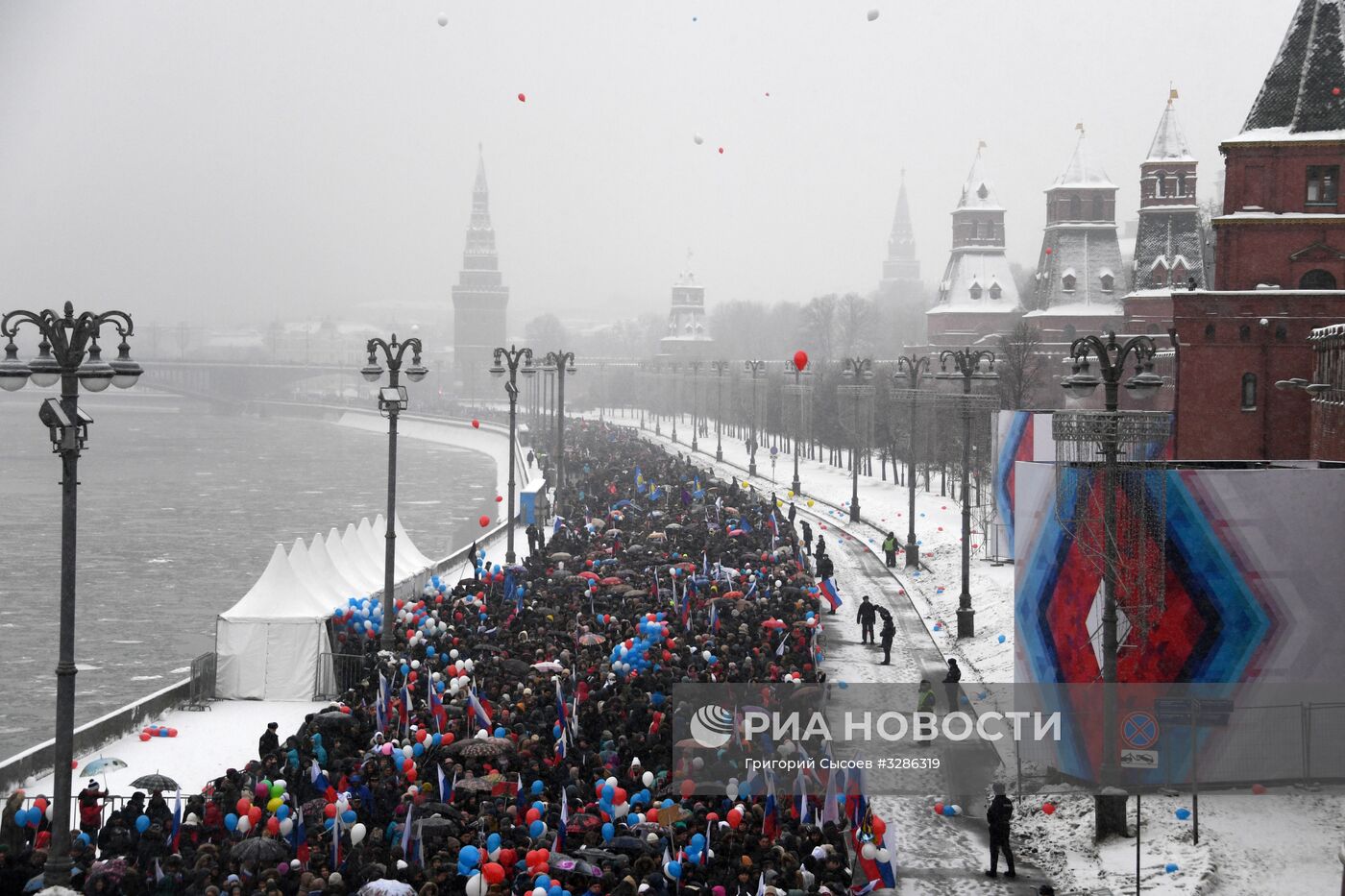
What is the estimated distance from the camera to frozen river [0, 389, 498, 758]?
30375 mm

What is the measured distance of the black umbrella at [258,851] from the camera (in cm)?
1204

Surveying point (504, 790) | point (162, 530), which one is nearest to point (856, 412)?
point (162, 530)

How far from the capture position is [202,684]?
72.0ft

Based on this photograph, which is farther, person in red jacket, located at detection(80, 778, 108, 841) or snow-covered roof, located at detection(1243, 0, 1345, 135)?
snow-covered roof, located at detection(1243, 0, 1345, 135)

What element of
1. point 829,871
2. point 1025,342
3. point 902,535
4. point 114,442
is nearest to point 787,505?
point 902,535

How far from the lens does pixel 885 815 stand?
16.5 metres

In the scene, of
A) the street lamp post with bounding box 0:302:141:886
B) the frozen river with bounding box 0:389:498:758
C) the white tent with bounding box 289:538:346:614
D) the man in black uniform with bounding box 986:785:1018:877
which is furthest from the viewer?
the frozen river with bounding box 0:389:498:758

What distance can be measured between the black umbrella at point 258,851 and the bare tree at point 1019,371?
44048mm

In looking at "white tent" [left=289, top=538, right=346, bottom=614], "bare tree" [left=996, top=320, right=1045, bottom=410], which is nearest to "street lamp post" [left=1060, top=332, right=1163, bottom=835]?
"white tent" [left=289, top=538, right=346, bottom=614]

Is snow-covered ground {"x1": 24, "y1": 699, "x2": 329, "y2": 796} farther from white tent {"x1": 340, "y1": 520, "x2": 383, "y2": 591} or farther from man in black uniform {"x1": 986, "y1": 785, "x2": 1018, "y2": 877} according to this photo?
man in black uniform {"x1": 986, "y1": 785, "x2": 1018, "y2": 877}

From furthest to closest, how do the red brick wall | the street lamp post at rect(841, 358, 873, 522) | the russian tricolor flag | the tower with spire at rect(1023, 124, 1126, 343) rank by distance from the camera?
the tower with spire at rect(1023, 124, 1126, 343) < the street lamp post at rect(841, 358, 873, 522) < the red brick wall < the russian tricolor flag

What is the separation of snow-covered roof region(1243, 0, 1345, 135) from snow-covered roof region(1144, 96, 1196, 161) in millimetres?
29371

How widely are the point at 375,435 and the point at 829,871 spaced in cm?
12920

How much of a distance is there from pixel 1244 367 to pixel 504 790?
21.0 metres
